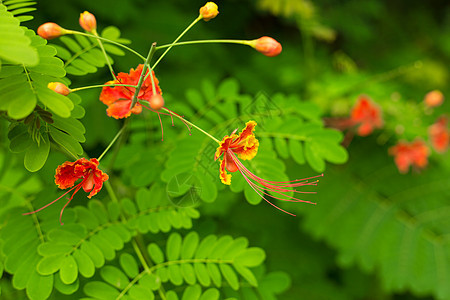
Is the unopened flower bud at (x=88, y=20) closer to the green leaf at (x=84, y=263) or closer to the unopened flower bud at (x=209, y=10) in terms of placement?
the unopened flower bud at (x=209, y=10)

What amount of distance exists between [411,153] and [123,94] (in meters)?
2.00

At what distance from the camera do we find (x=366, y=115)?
240 cm

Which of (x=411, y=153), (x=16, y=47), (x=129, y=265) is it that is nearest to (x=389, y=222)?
(x=411, y=153)

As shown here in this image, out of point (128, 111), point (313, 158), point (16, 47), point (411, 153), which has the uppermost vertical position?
point (16, 47)

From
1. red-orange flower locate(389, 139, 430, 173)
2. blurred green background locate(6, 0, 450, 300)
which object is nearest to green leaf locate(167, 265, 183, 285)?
blurred green background locate(6, 0, 450, 300)

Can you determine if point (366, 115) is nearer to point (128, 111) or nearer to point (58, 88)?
point (128, 111)

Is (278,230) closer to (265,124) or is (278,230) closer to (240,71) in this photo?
(240,71)

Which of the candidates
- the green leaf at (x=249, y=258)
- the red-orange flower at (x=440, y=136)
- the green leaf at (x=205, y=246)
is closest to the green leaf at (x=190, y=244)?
the green leaf at (x=205, y=246)

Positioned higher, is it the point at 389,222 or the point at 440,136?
the point at 440,136

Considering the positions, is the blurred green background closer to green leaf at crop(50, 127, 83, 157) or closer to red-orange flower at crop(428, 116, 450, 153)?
red-orange flower at crop(428, 116, 450, 153)

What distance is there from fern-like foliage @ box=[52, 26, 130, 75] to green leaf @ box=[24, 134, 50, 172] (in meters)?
0.31

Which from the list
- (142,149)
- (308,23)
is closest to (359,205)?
(308,23)

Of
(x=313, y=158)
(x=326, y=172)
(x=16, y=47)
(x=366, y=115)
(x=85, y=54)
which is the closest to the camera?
(x=16, y=47)

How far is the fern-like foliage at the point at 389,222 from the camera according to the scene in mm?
2334
